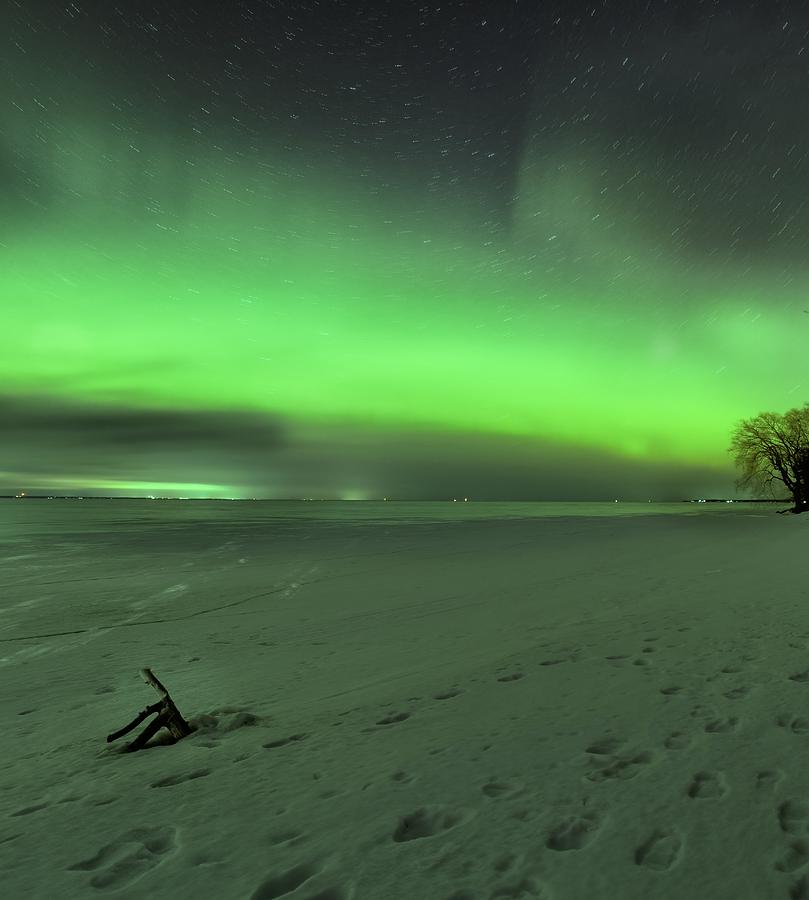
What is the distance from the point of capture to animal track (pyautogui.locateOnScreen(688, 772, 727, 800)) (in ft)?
12.7

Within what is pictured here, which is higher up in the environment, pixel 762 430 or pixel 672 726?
pixel 762 430

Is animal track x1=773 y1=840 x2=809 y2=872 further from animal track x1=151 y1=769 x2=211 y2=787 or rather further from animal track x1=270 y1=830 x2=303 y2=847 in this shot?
animal track x1=151 y1=769 x2=211 y2=787

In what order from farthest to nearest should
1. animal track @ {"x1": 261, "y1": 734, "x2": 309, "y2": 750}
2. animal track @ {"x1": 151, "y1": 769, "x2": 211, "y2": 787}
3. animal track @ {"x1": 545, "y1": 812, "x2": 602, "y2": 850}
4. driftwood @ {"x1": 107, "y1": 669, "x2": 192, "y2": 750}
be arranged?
driftwood @ {"x1": 107, "y1": 669, "x2": 192, "y2": 750}, animal track @ {"x1": 261, "y1": 734, "x2": 309, "y2": 750}, animal track @ {"x1": 151, "y1": 769, "x2": 211, "y2": 787}, animal track @ {"x1": 545, "y1": 812, "x2": 602, "y2": 850}

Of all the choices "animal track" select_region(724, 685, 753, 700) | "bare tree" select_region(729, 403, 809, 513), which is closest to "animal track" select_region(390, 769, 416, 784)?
"animal track" select_region(724, 685, 753, 700)

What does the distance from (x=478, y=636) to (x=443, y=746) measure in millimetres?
5331

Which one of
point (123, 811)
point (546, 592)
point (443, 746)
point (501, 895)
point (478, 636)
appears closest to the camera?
point (501, 895)

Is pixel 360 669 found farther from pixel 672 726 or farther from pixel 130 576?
pixel 130 576

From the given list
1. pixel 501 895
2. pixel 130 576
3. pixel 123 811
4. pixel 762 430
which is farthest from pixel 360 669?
pixel 762 430

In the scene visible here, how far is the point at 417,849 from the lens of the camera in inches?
138

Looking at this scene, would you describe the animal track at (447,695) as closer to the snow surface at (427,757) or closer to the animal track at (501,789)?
the snow surface at (427,757)

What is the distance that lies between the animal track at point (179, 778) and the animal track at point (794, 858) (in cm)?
407

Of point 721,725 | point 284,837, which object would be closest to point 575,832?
point 284,837

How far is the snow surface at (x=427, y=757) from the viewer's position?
3344mm

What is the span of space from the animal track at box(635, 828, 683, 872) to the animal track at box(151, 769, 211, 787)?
3404 mm
